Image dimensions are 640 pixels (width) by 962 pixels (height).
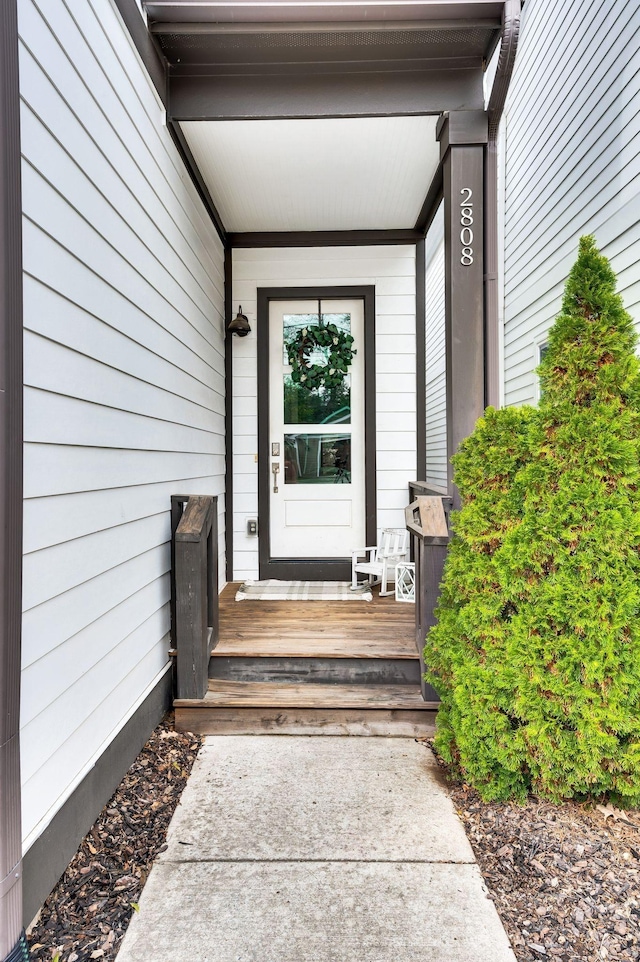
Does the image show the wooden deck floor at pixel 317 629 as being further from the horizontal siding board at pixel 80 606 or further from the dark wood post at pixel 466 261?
the dark wood post at pixel 466 261

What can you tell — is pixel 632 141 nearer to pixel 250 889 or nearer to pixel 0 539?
pixel 0 539

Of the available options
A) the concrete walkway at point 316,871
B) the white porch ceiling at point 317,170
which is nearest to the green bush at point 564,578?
the concrete walkway at point 316,871

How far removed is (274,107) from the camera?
2707 millimetres

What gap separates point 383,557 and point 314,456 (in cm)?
100

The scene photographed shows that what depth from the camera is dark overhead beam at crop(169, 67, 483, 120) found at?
2.71 metres

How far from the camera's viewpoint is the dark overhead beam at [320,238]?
428 centimetres

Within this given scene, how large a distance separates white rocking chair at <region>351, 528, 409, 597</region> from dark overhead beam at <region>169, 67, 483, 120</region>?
261 centimetres

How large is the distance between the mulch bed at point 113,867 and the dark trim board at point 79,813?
0.04m

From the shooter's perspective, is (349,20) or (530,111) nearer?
(349,20)

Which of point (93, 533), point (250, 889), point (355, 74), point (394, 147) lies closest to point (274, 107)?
point (355, 74)

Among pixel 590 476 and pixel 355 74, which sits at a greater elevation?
pixel 355 74

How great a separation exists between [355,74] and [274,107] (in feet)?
1.40

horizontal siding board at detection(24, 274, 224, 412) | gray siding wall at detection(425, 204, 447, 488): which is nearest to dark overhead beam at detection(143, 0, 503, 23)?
horizontal siding board at detection(24, 274, 224, 412)

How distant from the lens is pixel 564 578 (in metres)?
1.77
